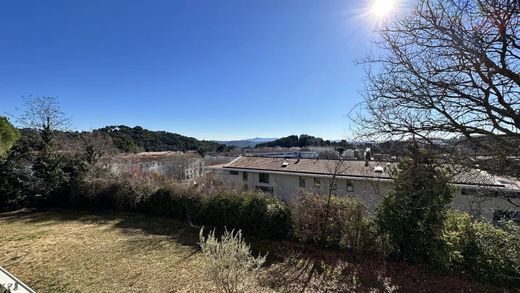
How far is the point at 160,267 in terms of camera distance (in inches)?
235

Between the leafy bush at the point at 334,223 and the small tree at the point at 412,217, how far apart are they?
0.52 meters

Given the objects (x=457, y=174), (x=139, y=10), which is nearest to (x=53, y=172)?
(x=139, y=10)

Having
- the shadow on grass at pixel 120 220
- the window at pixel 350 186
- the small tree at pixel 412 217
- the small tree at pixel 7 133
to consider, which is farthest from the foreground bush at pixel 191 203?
the window at pixel 350 186

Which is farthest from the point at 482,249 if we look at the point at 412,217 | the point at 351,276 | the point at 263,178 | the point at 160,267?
the point at 263,178

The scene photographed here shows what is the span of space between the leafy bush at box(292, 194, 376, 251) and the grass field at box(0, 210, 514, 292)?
1.25 feet

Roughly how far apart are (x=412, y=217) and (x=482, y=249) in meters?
1.68

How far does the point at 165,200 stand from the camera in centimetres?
1086

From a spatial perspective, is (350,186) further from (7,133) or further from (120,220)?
(7,133)

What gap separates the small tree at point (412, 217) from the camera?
5629mm

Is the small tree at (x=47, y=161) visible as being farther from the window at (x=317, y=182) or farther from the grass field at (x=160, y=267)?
the window at (x=317, y=182)

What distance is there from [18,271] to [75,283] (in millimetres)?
1899

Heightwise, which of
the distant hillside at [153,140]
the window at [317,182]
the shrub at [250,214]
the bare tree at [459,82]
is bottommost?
the window at [317,182]

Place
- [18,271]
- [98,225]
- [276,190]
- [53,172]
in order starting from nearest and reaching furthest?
[18,271], [98,225], [53,172], [276,190]

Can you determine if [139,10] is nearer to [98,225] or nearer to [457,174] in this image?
[98,225]
